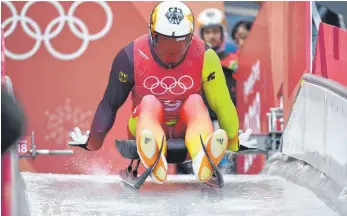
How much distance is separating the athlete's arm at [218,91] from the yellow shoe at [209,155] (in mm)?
793

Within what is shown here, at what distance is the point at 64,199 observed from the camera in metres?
3.96

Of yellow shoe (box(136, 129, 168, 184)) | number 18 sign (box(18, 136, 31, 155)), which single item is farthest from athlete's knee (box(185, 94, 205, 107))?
number 18 sign (box(18, 136, 31, 155))

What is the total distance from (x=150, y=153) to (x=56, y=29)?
5.06m

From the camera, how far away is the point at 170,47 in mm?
4848

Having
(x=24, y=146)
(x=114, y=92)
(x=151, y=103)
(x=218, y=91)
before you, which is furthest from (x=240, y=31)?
(x=151, y=103)

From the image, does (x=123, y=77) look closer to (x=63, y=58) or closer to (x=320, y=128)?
(x=320, y=128)

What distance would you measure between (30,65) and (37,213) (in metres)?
5.62

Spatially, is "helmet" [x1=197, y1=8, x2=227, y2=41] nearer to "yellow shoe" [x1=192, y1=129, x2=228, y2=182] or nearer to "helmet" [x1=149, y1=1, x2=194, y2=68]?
"helmet" [x1=149, y1=1, x2=194, y2=68]

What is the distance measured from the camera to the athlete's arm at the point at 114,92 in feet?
16.5

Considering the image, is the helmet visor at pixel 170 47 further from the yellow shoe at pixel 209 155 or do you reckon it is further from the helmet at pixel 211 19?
the helmet at pixel 211 19

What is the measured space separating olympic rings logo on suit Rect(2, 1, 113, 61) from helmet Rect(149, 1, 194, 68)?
4.19 metres

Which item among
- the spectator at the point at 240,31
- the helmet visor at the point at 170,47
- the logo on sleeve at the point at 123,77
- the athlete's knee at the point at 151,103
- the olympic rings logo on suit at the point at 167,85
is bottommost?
the athlete's knee at the point at 151,103

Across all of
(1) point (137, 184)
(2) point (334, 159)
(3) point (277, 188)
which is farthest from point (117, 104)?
(2) point (334, 159)

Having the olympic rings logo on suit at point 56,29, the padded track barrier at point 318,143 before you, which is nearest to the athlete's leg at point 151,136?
the padded track barrier at point 318,143
